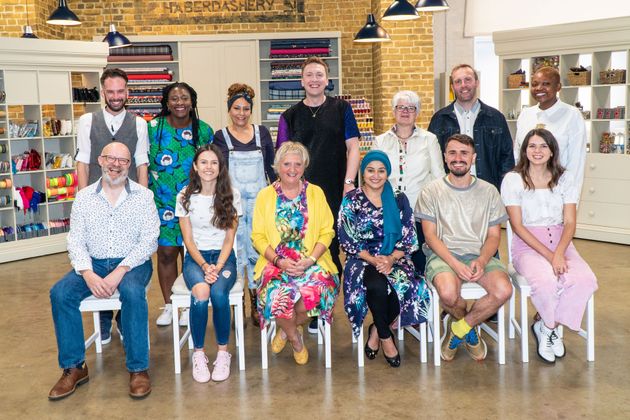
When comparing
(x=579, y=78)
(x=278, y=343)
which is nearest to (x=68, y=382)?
(x=278, y=343)

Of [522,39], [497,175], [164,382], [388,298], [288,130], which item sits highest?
[522,39]

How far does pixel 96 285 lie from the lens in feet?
11.8

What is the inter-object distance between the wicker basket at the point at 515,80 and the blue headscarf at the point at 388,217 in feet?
16.3

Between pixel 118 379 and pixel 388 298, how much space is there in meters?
1.48

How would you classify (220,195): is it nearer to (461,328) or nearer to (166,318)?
(166,318)

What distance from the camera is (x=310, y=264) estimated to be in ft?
12.8

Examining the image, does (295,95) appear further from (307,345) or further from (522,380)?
(522,380)

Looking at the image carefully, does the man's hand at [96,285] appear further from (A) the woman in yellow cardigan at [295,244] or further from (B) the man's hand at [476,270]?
(B) the man's hand at [476,270]

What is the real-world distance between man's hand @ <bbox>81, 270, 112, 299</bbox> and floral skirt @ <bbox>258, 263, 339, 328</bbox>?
2.61ft

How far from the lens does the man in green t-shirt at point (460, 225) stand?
3891mm

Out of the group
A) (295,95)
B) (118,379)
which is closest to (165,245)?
(118,379)

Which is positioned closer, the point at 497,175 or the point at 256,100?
the point at 497,175

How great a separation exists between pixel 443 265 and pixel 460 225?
261mm

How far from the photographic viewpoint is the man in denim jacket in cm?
445
